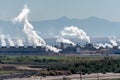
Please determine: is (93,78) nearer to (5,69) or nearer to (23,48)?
(5,69)

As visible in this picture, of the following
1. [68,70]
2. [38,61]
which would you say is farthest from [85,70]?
[38,61]

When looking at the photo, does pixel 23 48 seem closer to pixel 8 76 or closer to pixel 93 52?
pixel 93 52

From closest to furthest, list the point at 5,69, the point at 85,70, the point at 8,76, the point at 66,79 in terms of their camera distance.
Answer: the point at 66,79 → the point at 8,76 → the point at 85,70 → the point at 5,69

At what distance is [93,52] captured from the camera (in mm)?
165750

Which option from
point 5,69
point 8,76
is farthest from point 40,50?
point 8,76

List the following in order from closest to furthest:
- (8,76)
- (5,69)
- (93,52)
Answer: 1. (8,76)
2. (5,69)
3. (93,52)

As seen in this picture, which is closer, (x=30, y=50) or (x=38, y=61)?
(x=38, y=61)

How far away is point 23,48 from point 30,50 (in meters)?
2.51

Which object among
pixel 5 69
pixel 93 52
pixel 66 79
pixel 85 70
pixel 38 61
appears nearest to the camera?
pixel 66 79

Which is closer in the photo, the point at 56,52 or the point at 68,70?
the point at 68,70

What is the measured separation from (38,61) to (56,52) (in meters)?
50.7

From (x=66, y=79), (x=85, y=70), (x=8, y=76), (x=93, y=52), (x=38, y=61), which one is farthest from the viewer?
(x=93, y=52)

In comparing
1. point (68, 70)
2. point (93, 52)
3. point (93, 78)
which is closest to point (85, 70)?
point (68, 70)

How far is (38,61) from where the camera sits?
116m
